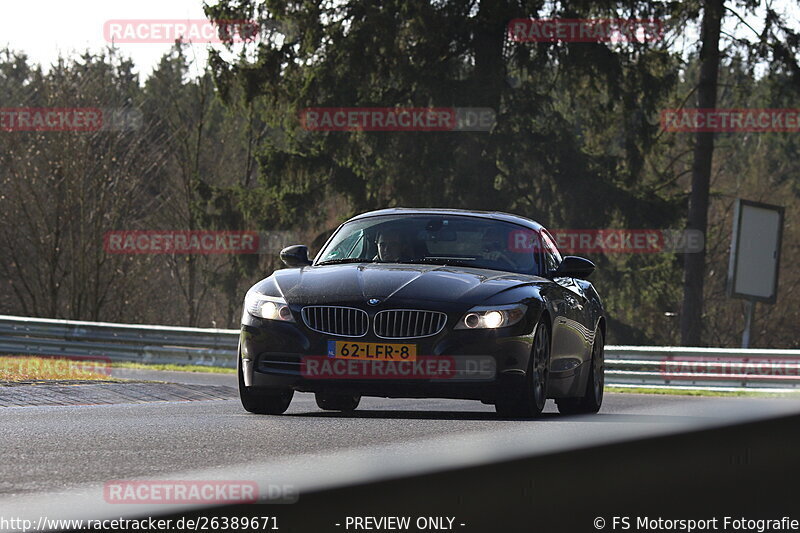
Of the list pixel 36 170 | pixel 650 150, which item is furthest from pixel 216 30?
pixel 650 150

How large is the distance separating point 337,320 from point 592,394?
3513mm

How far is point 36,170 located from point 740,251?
18.8m

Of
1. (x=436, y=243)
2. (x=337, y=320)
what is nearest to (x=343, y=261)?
(x=436, y=243)

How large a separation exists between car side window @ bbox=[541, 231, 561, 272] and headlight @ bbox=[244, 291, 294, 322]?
245 cm

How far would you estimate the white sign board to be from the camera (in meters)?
25.2

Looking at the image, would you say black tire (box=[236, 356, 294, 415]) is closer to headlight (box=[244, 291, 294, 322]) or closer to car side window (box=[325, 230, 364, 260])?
headlight (box=[244, 291, 294, 322])

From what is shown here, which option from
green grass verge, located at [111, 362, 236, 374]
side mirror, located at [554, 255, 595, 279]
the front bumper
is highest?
side mirror, located at [554, 255, 595, 279]

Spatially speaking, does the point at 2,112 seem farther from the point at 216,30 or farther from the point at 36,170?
the point at 216,30

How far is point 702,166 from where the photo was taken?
1286 inches

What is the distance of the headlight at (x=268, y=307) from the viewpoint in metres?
9.36

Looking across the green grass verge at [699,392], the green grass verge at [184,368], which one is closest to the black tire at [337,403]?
the green grass verge at [699,392]

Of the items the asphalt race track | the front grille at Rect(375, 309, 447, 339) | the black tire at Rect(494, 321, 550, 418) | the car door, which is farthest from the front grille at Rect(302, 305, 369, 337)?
the car door

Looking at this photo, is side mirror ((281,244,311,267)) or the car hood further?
side mirror ((281,244,311,267))

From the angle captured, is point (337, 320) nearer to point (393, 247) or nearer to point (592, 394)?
point (393, 247)
